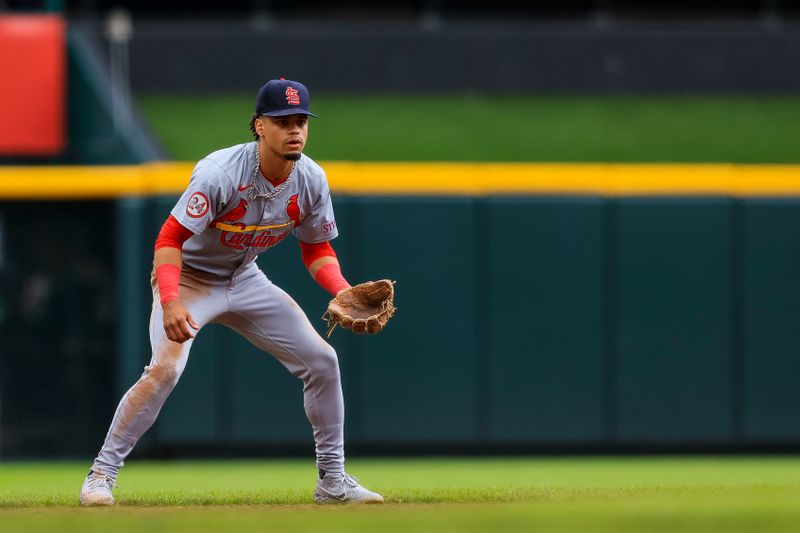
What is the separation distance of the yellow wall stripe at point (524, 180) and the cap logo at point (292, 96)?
413 cm

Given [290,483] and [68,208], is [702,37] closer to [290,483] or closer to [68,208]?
[68,208]

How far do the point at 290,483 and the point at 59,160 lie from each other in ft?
14.8

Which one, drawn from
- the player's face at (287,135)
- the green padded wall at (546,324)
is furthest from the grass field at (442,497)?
the player's face at (287,135)

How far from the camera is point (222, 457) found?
9570 millimetres

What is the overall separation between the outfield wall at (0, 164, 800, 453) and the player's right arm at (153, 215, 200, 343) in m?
4.09

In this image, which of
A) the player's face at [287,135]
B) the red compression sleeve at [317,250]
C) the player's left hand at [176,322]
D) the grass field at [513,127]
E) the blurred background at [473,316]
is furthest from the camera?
the grass field at [513,127]

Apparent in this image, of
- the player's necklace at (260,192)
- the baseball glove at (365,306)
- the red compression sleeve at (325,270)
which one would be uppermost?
the player's necklace at (260,192)

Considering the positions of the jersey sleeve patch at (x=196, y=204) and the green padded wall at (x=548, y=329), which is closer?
the jersey sleeve patch at (x=196, y=204)

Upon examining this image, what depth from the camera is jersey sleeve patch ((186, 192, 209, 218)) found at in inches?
210

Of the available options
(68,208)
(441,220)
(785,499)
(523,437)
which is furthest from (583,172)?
(785,499)

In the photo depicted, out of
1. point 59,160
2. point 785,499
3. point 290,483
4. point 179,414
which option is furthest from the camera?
point 59,160

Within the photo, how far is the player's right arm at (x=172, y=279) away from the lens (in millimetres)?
5254

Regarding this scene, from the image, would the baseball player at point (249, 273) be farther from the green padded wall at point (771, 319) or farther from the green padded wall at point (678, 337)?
the green padded wall at point (771, 319)

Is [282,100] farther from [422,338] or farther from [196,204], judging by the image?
[422,338]
